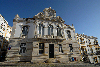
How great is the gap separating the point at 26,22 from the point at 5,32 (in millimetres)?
10954

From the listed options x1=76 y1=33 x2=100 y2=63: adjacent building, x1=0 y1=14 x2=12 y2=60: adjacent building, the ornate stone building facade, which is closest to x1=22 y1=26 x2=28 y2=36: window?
the ornate stone building facade

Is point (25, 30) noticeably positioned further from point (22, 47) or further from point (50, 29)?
point (50, 29)

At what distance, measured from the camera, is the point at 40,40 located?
592 inches

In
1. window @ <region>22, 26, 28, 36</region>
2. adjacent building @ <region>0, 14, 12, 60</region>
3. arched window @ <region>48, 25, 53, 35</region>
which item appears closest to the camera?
window @ <region>22, 26, 28, 36</region>

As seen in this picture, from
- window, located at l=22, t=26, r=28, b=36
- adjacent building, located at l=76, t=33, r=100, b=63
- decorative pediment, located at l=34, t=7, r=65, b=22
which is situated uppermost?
decorative pediment, located at l=34, t=7, r=65, b=22

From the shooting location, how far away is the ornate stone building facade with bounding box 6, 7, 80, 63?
14.6 m

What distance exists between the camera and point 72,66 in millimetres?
11828

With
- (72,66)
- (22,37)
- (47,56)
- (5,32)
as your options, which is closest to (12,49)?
(22,37)

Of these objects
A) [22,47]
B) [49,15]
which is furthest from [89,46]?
[22,47]

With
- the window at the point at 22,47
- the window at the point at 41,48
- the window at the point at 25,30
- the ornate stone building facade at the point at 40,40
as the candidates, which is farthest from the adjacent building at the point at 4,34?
the window at the point at 41,48

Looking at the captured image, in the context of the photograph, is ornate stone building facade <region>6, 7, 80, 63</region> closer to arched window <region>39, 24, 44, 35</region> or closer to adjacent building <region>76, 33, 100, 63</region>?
arched window <region>39, 24, 44, 35</region>

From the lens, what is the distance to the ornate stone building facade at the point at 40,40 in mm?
14578

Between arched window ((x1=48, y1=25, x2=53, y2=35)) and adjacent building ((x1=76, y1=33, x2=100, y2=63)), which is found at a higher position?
arched window ((x1=48, y1=25, x2=53, y2=35))

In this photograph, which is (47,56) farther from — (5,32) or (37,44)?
(5,32)
